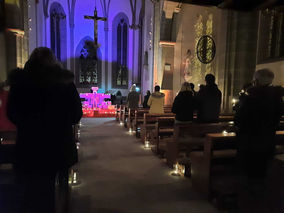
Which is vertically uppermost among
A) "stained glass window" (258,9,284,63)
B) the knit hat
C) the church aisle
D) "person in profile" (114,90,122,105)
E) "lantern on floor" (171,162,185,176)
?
"stained glass window" (258,9,284,63)

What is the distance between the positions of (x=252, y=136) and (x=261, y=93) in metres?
0.41

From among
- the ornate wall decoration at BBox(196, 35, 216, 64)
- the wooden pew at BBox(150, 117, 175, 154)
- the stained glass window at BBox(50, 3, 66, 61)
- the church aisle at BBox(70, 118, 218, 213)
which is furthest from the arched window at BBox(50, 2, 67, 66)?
the wooden pew at BBox(150, 117, 175, 154)

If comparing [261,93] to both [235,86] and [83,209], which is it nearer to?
[83,209]

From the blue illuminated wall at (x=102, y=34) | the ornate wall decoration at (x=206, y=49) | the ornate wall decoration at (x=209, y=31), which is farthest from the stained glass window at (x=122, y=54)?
the ornate wall decoration at (x=209, y=31)

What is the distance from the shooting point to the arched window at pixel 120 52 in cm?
2100

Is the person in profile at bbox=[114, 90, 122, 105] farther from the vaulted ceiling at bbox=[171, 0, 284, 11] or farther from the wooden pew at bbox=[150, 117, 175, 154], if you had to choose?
the vaulted ceiling at bbox=[171, 0, 284, 11]

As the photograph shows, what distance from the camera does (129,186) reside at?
337 centimetres

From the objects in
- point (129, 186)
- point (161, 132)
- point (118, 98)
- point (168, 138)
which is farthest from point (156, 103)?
point (118, 98)

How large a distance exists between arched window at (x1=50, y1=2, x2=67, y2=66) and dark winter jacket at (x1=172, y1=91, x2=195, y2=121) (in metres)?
17.9

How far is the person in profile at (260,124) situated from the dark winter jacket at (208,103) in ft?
5.31

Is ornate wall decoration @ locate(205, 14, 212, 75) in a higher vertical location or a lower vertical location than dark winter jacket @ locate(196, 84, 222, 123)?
higher

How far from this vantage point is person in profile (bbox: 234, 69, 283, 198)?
6.52 feet

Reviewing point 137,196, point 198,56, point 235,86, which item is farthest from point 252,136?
point 198,56

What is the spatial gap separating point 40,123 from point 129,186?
217 centimetres
